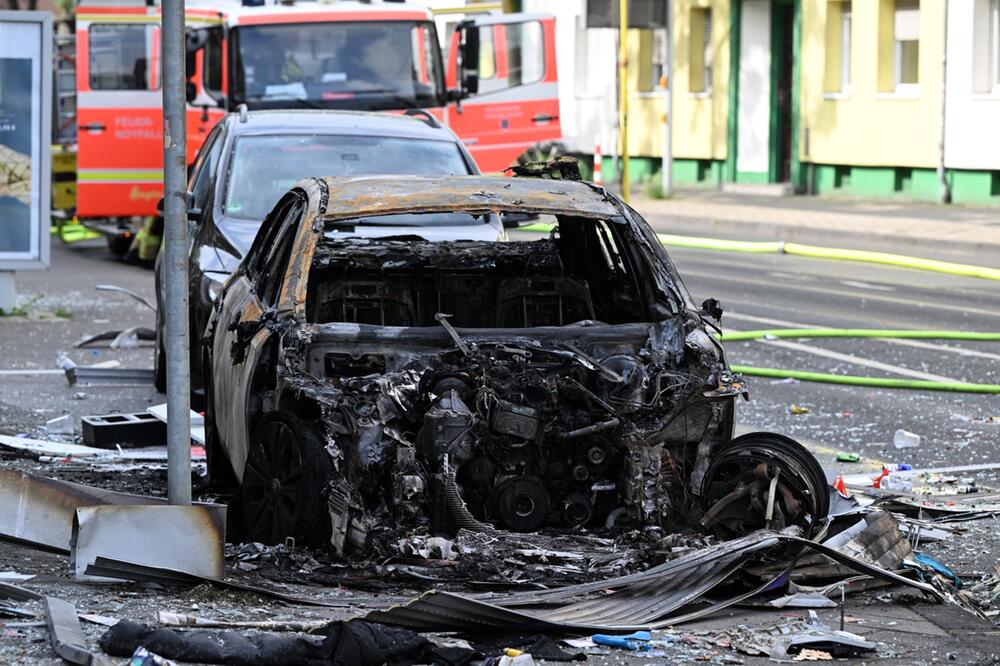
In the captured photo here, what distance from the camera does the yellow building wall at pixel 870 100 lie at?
29.4m

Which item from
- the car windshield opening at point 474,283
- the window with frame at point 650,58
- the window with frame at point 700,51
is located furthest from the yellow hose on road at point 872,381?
the window with frame at point 650,58

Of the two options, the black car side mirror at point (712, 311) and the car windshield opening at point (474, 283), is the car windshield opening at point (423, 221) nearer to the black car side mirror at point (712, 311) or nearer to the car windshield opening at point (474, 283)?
the car windshield opening at point (474, 283)

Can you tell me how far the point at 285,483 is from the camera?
6867mm

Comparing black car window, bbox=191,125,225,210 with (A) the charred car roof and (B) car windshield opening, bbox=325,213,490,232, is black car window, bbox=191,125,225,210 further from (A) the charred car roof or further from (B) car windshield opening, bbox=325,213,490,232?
(A) the charred car roof

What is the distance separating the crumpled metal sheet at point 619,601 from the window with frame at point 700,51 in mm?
30215

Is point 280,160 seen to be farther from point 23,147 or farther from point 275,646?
point 275,646

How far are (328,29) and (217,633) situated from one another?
13392 mm

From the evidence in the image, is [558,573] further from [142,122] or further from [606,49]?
[606,49]

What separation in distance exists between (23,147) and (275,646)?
12.0 metres

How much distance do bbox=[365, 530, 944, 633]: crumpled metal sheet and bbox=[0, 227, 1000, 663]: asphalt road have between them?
48 cm

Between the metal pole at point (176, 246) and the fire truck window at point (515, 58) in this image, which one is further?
the fire truck window at point (515, 58)

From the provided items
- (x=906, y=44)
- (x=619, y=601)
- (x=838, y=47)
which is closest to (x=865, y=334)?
(x=619, y=601)

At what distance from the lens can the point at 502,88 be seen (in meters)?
20.5

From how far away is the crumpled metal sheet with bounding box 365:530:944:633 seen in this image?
18.9 feet
